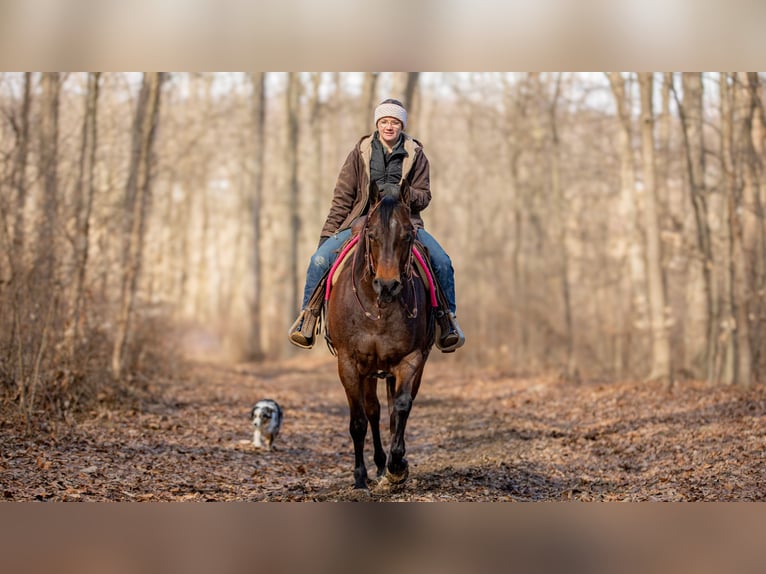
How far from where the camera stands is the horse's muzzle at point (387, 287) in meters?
6.98

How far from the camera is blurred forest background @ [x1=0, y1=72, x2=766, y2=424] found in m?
13.7

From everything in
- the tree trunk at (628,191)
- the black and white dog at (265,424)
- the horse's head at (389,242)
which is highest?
the tree trunk at (628,191)

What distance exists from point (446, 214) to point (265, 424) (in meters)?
24.8

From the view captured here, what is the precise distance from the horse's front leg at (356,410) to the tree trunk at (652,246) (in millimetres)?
11163

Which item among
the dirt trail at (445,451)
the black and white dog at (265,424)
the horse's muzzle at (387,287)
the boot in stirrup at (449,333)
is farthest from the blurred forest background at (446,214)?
the horse's muzzle at (387,287)

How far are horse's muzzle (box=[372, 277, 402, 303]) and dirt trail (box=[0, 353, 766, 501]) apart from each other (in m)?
1.81

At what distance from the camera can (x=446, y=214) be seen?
34969 millimetres

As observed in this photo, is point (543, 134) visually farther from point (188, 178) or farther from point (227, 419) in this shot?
point (188, 178)

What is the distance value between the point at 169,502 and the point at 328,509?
146 centimetres

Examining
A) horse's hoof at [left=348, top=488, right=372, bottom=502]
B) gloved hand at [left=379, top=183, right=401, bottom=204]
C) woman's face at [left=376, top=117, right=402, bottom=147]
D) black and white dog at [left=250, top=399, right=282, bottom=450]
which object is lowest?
horse's hoof at [left=348, top=488, right=372, bottom=502]

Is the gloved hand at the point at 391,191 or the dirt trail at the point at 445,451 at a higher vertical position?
the gloved hand at the point at 391,191

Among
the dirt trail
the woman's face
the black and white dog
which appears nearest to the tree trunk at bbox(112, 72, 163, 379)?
the dirt trail

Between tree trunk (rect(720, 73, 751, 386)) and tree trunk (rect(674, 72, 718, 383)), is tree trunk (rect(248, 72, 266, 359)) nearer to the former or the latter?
tree trunk (rect(674, 72, 718, 383))

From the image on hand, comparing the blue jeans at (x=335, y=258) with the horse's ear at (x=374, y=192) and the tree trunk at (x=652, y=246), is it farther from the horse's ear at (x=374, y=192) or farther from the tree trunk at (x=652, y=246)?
the tree trunk at (x=652, y=246)
